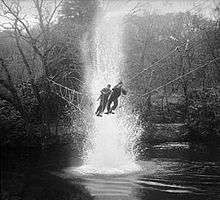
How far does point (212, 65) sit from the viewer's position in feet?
128

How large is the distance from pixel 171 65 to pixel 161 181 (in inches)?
816

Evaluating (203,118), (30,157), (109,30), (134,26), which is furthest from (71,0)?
(30,157)

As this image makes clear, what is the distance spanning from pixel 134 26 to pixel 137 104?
8623 mm

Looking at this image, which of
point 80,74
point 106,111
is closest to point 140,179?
point 106,111

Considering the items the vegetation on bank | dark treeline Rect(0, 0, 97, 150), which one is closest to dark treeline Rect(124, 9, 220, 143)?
the vegetation on bank

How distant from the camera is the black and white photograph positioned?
1609 centimetres

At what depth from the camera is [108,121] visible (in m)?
25.5

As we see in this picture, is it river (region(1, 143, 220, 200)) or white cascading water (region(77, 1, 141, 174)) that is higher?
white cascading water (region(77, 1, 141, 174))

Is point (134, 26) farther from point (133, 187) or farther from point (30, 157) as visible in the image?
point (133, 187)

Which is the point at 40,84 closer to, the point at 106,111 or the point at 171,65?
the point at 106,111

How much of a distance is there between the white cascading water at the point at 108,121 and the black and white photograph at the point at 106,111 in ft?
0.27

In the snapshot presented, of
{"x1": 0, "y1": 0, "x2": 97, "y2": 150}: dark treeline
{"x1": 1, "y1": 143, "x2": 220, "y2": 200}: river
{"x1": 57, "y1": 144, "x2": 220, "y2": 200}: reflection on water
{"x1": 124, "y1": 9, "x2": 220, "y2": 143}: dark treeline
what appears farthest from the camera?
{"x1": 124, "y1": 9, "x2": 220, "y2": 143}: dark treeline

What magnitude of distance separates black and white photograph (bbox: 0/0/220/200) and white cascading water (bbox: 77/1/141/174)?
84mm

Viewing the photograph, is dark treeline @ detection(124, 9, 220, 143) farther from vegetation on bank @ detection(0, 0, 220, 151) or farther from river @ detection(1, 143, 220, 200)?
river @ detection(1, 143, 220, 200)
